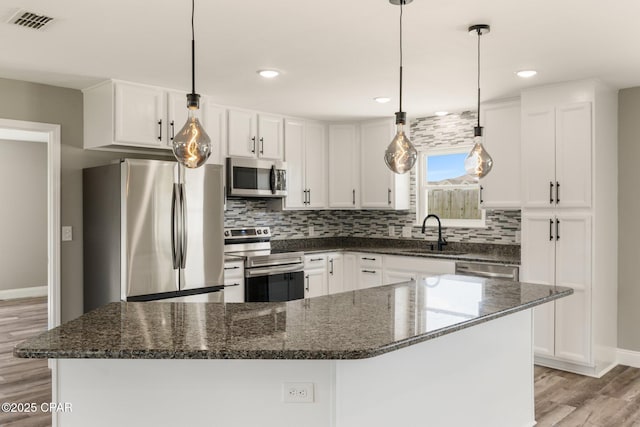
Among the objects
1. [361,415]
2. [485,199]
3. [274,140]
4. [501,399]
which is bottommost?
[501,399]

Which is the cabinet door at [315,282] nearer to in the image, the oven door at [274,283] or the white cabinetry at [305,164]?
the oven door at [274,283]

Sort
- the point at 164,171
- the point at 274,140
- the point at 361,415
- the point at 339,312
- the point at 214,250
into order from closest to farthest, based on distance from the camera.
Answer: the point at 361,415, the point at 339,312, the point at 164,171, the point at 214,250, the point at 274,140

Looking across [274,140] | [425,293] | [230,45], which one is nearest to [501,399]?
[425,293]

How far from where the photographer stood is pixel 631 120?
14.6 feet

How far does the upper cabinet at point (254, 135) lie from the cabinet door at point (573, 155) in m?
2.70

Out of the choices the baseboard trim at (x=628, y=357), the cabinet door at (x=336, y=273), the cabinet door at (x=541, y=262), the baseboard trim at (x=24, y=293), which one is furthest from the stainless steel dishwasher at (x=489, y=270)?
the baseboard trim at (x=24, y=293)

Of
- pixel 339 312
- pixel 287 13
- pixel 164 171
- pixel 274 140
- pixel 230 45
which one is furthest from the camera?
pixel 274 140

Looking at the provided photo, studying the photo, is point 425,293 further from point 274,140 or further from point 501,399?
point 274,140

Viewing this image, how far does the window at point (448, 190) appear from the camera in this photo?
551 cm

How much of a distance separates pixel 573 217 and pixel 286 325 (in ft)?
10.1

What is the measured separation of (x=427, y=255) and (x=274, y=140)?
197cm

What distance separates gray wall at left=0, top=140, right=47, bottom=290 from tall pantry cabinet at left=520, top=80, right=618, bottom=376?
724 centimetres

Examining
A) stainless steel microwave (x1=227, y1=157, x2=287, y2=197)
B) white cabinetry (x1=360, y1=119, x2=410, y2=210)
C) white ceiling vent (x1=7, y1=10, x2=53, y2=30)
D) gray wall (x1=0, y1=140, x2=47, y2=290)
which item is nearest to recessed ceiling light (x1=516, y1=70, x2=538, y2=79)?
white cabinetry (x1=360, y1=119, x2=410, y2=210)

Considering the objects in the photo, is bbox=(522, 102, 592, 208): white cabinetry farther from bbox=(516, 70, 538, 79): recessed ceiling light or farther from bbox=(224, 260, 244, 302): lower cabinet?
bbox=(224, 260, 244, 302): lower cabinet
